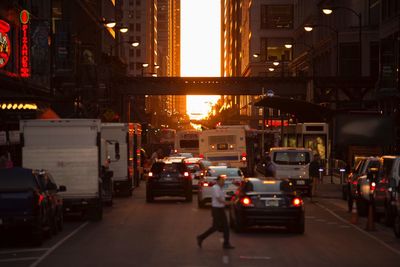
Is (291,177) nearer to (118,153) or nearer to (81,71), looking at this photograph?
(118,153)

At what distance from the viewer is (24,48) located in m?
44.9

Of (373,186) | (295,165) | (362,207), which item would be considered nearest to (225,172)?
(362,207)

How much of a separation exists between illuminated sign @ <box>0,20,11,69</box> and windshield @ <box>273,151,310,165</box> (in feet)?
42.4

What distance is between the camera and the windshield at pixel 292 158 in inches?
1726

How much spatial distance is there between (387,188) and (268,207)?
4600 millimetres

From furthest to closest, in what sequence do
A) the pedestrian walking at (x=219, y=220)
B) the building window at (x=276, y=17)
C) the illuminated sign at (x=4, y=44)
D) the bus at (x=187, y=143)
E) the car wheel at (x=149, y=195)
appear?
the building window at (x=276, y=17) → the bus at (x=187, y=143) → the illuminated sign at (x=4, y=44) → the car wheel at (x=149, y=195) → the pedestrian walking at (x=219, y=220)

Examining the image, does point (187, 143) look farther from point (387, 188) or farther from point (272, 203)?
point (272, 203)

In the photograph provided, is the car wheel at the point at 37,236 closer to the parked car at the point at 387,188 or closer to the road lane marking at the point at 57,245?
the road lane marking at the point at 57,245

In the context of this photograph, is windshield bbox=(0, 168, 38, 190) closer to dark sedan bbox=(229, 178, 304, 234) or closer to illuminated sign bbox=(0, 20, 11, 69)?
dark sedan bbox=(229, 178, 304, 234)

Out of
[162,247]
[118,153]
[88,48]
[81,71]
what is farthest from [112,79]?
[162,247]

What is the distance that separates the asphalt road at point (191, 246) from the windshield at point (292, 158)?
12.2m

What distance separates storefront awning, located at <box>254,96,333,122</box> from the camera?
49625 mm

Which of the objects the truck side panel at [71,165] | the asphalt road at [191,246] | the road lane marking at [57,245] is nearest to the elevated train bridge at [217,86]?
the asphalt road at [191,246]

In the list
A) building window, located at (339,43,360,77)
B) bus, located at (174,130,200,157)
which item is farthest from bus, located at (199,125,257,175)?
building window, located at (339,43,360,77)
